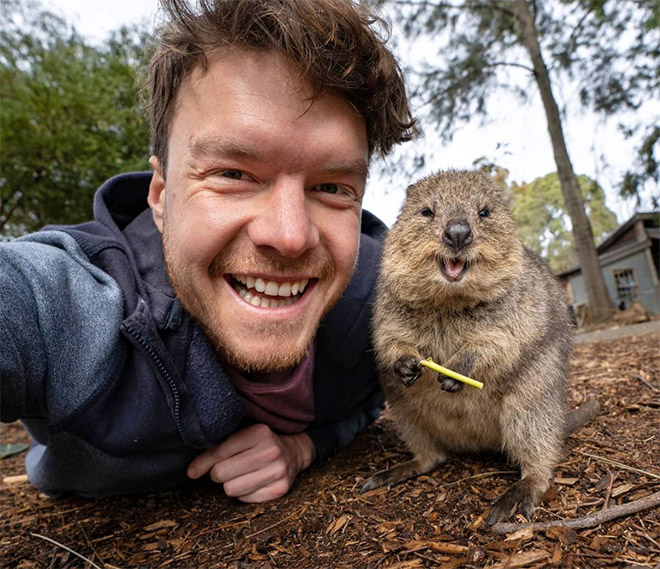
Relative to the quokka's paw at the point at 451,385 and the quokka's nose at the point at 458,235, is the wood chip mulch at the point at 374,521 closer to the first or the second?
the quokka's paw at the point at 451,385

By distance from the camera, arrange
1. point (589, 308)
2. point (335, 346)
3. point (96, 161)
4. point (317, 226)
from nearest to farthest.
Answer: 1. point (317, 226)
2. point (335, 346)
3. point (96, 161)
4. point (589, 308)

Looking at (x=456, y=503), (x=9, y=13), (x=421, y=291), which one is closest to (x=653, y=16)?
(x=421, y=291)

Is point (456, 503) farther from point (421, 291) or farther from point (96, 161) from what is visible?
point (96, 161)

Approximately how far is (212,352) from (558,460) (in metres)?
1.39

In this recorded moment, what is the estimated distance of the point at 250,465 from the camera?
211 cm

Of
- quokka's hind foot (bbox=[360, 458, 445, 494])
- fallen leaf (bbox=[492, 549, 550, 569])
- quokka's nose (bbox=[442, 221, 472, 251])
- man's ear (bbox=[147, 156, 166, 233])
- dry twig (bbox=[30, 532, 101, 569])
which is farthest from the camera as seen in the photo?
man's ear (bbox=[147, 156, 166, 233])

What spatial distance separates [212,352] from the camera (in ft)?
6.26

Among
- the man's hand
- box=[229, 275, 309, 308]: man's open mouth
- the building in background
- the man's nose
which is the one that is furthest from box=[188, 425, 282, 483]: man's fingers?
the building in background

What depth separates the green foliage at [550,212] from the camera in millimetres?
3567

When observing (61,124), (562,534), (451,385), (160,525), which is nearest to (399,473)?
(451,385)

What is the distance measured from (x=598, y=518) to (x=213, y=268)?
4.78ft

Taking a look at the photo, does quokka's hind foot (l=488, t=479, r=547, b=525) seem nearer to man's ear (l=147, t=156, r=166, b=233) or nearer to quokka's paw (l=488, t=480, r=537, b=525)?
quokka's paw (l=488, t=480, r=537, b=525)

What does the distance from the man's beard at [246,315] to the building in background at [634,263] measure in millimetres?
12699

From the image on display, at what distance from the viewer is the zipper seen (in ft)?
5.62
